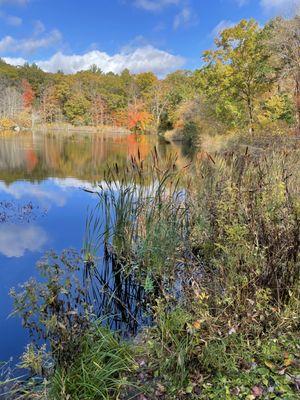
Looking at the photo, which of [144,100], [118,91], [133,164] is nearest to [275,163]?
[133,164]

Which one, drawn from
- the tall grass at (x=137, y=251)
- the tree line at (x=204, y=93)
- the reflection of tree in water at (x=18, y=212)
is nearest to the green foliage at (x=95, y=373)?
the tall grass at (x=137, y=251)

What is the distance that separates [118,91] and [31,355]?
2150 inches

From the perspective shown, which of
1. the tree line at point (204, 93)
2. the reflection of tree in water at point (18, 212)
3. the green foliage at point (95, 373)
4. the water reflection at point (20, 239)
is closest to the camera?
the green foliage at point (95, 373)

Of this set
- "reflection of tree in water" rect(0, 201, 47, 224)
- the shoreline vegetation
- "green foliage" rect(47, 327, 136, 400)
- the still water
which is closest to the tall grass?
the shoreline vegetation

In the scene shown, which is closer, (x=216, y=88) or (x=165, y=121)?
(x=216, y=88)

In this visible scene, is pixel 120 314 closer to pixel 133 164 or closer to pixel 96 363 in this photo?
pixel 96 363

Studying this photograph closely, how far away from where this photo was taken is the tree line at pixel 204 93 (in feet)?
55.0

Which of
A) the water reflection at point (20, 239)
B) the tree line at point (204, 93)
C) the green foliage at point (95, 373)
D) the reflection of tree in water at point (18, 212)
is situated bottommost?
the water reflection at point (20, 239)

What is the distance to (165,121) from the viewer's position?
1732 inches

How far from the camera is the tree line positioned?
1675 cm

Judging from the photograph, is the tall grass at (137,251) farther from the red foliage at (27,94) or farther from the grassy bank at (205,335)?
the red foliage at (27,94)

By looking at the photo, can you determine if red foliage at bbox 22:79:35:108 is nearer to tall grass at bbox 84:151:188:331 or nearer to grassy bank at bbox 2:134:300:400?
tall grass at bbox 84:151:188:331

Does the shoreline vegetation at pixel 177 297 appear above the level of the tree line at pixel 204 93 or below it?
below

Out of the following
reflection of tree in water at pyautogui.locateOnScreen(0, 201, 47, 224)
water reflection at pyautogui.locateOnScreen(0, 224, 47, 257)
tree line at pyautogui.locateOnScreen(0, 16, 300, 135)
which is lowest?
water reflection at pyautogui.locateOnScreen(0, 224, 47, 257)
